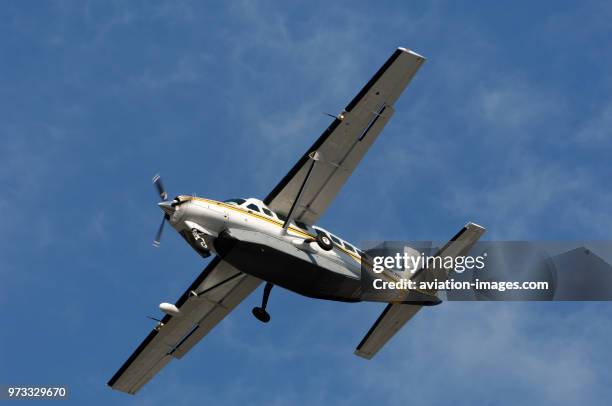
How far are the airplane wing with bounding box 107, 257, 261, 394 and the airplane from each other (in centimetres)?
69

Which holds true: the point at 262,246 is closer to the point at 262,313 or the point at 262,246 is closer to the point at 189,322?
the point at 262,313

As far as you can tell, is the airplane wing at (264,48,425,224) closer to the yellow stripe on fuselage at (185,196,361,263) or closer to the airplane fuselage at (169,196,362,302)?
the yellow stripe on fuselage at (185,196,361,263)

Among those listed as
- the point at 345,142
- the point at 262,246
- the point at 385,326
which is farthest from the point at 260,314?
the point at 345,142

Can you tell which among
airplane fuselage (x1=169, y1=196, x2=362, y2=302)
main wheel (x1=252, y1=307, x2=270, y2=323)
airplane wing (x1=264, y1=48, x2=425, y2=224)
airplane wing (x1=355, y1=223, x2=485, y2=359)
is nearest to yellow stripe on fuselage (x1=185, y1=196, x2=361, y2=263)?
airplane fuselage (x1=169, y1=196, x2=362, y2=302)

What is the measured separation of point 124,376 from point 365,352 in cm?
976

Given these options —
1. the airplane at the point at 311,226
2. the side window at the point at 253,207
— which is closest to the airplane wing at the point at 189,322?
the airplane at the point at 311,226

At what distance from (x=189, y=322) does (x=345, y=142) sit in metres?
10.0

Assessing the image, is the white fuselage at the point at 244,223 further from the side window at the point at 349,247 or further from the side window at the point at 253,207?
the side window at the point at 349,247

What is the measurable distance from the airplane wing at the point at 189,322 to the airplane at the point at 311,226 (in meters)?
0.69

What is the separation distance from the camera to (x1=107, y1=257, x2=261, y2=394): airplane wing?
4241cm

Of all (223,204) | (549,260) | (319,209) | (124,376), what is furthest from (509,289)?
(124,376)

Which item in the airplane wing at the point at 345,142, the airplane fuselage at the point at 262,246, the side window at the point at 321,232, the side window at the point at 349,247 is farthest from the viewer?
the side window at the point at 349,247

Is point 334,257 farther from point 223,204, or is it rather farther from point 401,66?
point 401,66

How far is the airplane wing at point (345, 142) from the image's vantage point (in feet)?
125
